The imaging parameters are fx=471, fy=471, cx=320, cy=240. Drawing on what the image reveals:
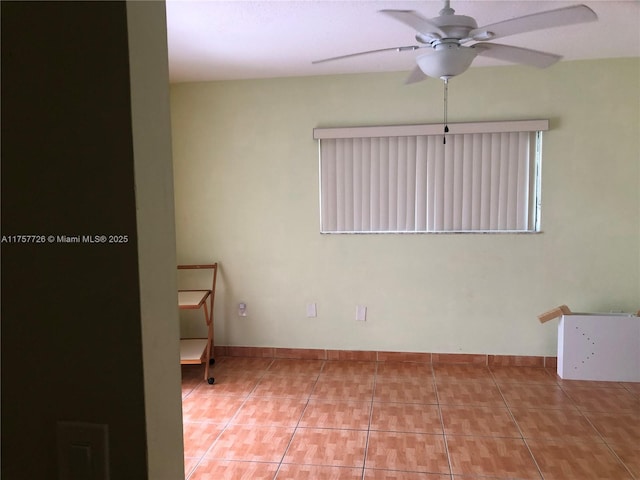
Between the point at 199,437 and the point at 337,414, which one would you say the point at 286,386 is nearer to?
the point at 337,414

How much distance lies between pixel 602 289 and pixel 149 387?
165 inches

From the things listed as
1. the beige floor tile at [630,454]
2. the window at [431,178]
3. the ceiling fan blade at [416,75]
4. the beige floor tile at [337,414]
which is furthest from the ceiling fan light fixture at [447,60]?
the beige floor tile at [630,454]

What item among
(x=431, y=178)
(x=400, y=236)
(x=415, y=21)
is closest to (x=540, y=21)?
(x=415, y=21)

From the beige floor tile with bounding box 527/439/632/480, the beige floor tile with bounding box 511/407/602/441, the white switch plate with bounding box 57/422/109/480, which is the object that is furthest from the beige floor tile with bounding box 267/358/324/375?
the white switch plate with bounding box 57/422/109/480

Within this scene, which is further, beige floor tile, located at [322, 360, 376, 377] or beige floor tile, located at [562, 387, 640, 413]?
beige floor tile, located at [322, 360, 376, 377]

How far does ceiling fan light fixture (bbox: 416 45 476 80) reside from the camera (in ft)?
7.19

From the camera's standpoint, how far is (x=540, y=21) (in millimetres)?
1980

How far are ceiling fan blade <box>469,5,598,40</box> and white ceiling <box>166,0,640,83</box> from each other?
0.67 metres

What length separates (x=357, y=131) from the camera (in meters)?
4.07

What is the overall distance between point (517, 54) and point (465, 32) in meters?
0.49

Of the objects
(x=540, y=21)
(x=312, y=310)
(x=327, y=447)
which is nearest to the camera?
(x=540, y=21)

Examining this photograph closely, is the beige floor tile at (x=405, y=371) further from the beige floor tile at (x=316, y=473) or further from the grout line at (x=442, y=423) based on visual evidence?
the beige floor tile at (x=316, y=473)

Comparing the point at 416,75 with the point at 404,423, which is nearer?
the point at 416,75

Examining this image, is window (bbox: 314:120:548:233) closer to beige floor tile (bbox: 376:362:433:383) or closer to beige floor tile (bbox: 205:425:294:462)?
beige floor tile (bbox: 376:362:433:383)
